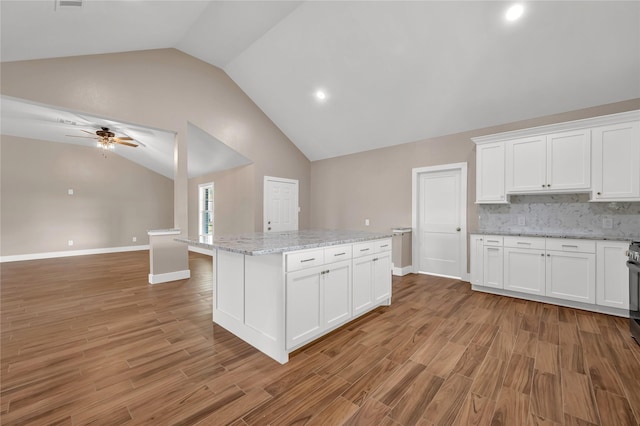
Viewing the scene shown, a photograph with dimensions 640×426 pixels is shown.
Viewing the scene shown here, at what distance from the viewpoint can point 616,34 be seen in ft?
8.99

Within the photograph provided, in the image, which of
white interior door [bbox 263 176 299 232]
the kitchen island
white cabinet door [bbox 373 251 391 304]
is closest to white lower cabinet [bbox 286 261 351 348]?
the kitchen island

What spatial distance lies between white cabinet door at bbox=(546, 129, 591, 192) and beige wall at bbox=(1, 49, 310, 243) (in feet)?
15.9

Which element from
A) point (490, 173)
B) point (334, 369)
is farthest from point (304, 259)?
point (490, 173)

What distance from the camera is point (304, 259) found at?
215cm

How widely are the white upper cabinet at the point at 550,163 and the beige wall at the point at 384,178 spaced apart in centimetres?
53

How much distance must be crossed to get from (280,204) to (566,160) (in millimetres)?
5030

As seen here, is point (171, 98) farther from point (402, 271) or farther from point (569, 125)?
point (569, 125)

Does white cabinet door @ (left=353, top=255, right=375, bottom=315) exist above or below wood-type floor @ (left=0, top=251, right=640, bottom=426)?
above

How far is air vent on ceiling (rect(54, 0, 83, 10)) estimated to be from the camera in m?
2.45

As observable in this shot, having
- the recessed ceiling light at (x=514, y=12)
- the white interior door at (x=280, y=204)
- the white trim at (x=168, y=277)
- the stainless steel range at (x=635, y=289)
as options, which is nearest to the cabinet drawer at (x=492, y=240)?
the stainless steel range at (x=635, y=289)

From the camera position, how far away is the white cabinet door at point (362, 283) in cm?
270

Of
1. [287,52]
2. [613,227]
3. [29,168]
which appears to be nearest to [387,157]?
[287,52]

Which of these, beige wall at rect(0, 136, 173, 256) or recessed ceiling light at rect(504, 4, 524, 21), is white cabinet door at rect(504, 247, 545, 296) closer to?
recessed ceiling light at rect(504, 4, 524, 21)

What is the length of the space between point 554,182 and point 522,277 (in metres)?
1.32
